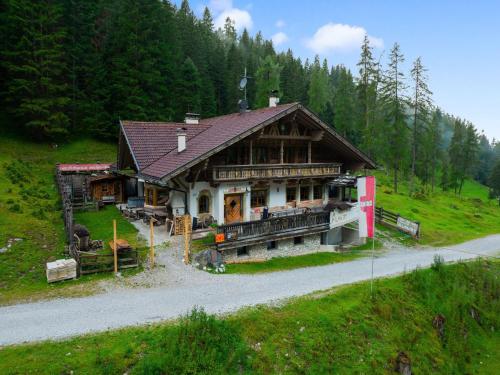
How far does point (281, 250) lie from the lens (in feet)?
64.6

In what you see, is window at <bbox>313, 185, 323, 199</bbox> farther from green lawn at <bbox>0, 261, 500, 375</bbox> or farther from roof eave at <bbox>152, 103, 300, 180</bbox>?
green lawn at <bbox>0, 261, 500, 375</bbox>

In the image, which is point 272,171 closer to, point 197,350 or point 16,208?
point 197,350

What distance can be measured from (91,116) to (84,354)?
3817 cm

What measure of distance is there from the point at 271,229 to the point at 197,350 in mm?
9944

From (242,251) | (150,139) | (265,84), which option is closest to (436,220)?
(242,251)

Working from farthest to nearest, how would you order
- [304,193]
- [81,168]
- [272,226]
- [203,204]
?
[81,168] < [304,193] < [203,204] < [272,226]

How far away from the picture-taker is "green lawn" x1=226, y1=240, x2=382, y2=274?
1681 cm

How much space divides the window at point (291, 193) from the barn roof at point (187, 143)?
187 inches

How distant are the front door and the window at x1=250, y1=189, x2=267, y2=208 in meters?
1.18

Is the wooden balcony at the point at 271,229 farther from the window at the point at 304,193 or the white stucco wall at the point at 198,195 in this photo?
the window at the point at 304,193

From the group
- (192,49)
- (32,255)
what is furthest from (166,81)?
(32,255)

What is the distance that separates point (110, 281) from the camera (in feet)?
44.9

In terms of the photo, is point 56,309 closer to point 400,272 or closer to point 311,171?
point 400,272

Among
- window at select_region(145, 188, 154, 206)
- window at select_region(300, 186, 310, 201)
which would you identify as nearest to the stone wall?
window at select_region(300, 186, 310, 201)
